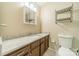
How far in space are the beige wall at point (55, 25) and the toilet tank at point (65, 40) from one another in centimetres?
5

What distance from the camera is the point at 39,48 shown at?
157 centimetres

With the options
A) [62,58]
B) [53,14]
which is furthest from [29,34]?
[62,58]

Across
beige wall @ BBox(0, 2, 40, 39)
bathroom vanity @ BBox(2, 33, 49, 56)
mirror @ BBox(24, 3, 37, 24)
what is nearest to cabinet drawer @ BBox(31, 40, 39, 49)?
bathroom vanity @ BBox(2, 33, 49, 56)

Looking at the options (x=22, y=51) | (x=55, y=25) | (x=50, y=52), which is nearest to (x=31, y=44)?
(x=22, y=51)

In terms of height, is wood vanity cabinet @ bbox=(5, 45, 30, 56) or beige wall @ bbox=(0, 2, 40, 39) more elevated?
beige wall @ bbox=(0, 2, 40, 39)

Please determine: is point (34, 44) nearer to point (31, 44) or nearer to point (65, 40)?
point (31, 44)

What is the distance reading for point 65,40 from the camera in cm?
151

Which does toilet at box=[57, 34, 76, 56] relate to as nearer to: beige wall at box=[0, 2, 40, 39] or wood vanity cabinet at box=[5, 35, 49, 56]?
wood vanity cabinet at box=[5, 35, 49, 56]

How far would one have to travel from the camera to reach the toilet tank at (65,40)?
1498mm

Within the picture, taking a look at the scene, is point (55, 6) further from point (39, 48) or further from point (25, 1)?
point (39, 48)

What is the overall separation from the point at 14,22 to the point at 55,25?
1.72ft

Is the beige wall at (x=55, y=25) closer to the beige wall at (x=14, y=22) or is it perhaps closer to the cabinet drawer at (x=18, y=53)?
the beige wall at (x=14, y=22)

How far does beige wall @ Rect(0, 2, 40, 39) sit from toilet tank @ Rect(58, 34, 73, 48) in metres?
0.32

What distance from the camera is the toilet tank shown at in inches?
59.0
